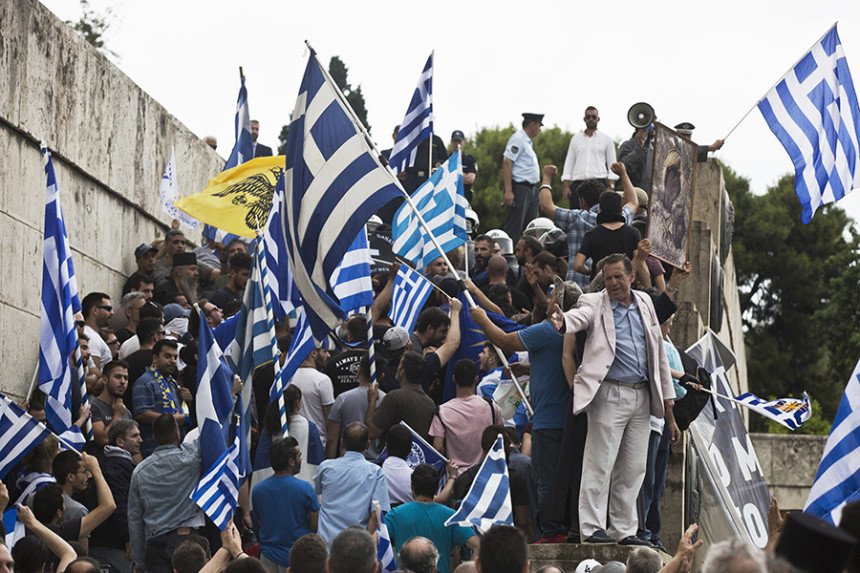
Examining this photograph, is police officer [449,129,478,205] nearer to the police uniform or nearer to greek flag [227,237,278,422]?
the police uniform

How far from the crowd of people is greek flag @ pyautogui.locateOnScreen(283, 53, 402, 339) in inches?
31.2

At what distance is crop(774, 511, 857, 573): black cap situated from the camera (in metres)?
3.17

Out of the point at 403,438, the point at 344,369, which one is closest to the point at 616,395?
the point at 403,438

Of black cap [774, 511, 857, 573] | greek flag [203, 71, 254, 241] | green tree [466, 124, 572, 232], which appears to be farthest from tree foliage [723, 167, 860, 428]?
black cap [774, 511, 857, 573]

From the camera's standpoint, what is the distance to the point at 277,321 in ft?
41.4

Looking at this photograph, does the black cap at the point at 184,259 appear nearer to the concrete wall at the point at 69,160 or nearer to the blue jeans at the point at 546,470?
the concrete wall at the point at 69,160

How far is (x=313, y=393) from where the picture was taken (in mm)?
10500

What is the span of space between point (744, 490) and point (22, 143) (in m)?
6.85

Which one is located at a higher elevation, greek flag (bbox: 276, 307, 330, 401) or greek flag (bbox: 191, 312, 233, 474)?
greek flag (bbox: 276, 307, 330, 401)

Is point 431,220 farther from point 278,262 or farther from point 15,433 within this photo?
point 15,433

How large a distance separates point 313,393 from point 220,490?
7.22ft

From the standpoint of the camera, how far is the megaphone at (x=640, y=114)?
50.5ft

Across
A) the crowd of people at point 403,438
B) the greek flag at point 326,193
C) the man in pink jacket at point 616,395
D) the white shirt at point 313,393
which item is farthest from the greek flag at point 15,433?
the man in pink jacket at point 616,395

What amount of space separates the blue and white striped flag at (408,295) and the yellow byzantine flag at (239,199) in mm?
2720
